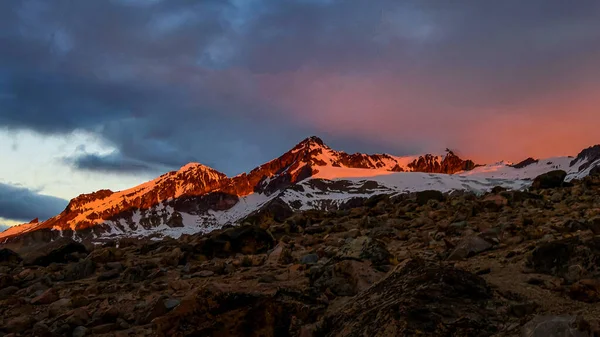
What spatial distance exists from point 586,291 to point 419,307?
2.29 m

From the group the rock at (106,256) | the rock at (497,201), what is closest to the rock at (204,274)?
the rock at (106,256)

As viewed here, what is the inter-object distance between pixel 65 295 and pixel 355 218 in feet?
33.3

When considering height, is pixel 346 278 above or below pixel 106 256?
below

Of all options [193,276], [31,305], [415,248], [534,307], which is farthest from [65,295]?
[534,307]

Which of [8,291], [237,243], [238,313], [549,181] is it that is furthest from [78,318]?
[549,181]

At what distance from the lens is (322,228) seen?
15.6m

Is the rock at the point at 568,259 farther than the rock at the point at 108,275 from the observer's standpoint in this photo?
No

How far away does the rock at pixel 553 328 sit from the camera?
4004 millimetres

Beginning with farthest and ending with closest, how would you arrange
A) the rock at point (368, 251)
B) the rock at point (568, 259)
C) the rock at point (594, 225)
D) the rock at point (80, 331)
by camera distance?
the rock at point (594, 225)
the rock at point (368, 251)
the rock at point (80, 331)
the rock at point (568, 259)

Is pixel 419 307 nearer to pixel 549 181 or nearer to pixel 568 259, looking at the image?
pixel 568 259

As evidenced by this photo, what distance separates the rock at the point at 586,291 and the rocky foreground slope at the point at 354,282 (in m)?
0.01

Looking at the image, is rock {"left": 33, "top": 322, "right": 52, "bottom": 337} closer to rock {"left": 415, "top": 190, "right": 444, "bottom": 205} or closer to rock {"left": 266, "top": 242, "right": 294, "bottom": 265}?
rock {"left": 266, "top": 242, "right": 294, "bottom": 265}

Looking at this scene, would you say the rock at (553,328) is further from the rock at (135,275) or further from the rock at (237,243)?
the rock at (237,243)

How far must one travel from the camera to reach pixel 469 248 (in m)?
9.01
